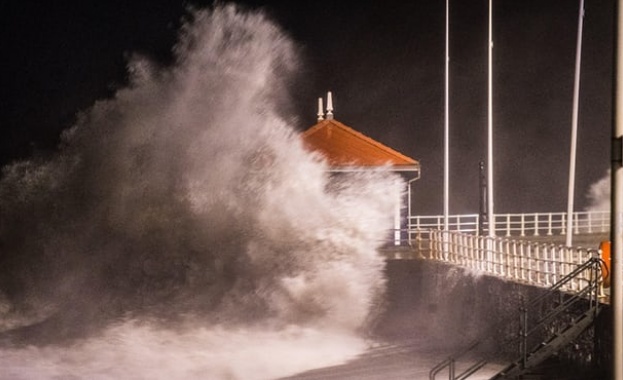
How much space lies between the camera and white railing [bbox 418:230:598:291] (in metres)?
19.2

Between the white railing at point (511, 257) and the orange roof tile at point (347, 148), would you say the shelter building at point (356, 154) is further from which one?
the white railing at point (511, 257)

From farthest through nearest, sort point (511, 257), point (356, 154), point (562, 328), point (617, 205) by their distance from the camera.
Answer: point (356, 154)
point (511, 257)
point (562, 328)
point (617, 205)

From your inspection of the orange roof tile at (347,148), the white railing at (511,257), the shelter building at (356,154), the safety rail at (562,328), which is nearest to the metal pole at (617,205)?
the safety rail at (562,328)

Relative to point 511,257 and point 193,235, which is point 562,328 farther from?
point 193,235

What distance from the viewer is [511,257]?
22672mm

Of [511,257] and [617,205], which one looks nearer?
[617,205]

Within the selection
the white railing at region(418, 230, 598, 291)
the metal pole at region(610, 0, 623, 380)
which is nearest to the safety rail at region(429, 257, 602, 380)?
the white railing at region(418, 230, 598, 291)

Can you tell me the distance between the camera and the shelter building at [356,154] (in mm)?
32938

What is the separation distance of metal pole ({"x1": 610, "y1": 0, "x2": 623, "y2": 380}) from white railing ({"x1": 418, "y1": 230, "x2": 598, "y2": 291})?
9031mm

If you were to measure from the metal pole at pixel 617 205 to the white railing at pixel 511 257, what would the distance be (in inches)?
356

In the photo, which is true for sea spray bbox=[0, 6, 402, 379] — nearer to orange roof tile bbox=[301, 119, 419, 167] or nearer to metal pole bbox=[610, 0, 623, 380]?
orange roof tile bbox=[301, 119, 419, 167]

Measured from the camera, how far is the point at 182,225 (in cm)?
3594

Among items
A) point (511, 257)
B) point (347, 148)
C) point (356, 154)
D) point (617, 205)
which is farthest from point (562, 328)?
point (347, 148)

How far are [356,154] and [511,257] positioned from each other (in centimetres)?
1177
